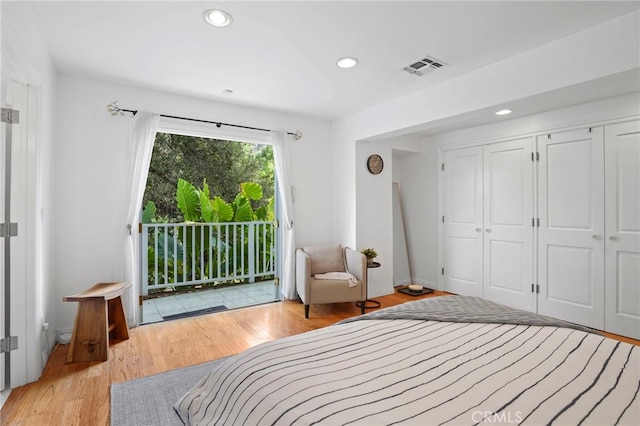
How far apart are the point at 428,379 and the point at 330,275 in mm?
2710

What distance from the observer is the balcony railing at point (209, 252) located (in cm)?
461

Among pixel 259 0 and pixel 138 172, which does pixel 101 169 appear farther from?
pixel 259 0

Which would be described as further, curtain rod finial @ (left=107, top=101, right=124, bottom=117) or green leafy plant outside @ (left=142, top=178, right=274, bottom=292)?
green leafy plant outside @ (left=142, top=178, right=274, bottom=292)

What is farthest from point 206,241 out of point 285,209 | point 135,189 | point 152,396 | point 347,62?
point 347,62

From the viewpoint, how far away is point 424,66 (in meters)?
2.81

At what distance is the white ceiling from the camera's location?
2023 mm

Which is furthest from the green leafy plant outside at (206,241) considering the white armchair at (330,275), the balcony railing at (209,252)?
the white armchair at (330,275)

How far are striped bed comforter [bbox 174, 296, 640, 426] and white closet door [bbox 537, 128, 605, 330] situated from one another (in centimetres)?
226

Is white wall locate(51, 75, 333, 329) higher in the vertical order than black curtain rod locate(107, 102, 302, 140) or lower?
lower

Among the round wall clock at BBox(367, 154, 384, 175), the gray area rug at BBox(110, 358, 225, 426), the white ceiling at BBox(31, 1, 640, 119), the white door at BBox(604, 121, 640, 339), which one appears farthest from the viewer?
the round wall clock at BBox(367, 154, 384, 175)

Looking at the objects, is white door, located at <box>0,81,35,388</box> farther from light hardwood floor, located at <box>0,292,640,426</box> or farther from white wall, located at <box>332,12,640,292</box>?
white wall, located at <box>332,12,640,292</box>

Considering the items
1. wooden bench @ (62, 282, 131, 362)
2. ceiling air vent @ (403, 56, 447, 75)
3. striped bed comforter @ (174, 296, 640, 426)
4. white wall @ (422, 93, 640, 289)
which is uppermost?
ceiling air vent @ (403, 56, 447, 75)

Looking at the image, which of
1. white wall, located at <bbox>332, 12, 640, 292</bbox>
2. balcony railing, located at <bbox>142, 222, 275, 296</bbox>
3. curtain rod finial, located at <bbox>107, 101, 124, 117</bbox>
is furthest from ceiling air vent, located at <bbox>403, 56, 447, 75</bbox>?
balcony railing, located at <bbox>142, 222, 275, 296</bbox>

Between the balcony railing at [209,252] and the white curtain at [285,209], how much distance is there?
2.35ft
